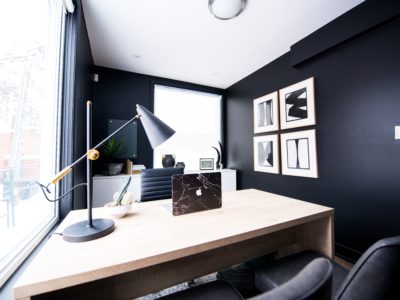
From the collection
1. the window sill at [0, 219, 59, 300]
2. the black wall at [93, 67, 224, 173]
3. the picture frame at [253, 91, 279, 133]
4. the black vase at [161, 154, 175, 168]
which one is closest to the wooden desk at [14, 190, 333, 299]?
the window sill at [0, 219, 59, 300]

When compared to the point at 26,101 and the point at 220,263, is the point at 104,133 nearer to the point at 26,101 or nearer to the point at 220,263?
the point at 26,101

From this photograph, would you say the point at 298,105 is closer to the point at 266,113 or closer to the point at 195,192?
the point at 266,113

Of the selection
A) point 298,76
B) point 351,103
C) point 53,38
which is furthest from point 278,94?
point 53,38

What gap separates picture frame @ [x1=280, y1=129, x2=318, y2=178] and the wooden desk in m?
1.07

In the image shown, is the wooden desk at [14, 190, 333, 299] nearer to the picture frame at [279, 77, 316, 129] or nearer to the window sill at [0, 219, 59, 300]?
the window sill at [0, 219, 59, 300]

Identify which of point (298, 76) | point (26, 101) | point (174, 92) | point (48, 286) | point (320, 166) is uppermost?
point (174, 92)

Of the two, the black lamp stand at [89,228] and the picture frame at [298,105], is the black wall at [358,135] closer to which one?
the picture frame at [298,105]

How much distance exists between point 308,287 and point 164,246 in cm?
55

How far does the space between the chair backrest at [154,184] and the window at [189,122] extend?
4.78 feet

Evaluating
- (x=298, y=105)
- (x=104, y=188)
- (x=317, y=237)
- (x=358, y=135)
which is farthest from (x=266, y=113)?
(x=104, y=188)

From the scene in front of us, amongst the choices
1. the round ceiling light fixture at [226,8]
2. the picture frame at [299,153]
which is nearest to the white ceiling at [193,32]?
the round ceiling light fixture at [226,8]

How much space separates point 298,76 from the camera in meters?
2.39

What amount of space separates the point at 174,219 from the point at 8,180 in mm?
848

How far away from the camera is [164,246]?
0.74 metres
